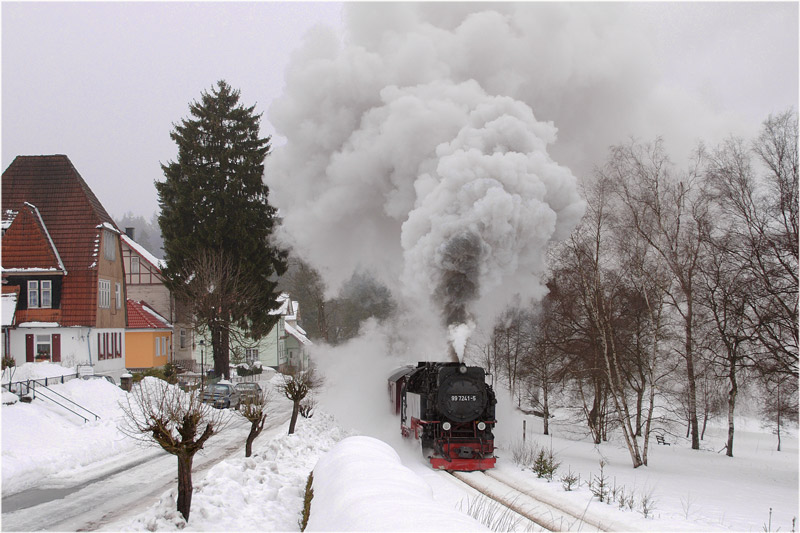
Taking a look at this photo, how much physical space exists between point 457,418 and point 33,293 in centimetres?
1698

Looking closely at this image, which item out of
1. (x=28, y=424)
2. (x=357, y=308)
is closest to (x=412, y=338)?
(x=357, y=308)

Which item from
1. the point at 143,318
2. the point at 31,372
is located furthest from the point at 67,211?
the point at 31,372

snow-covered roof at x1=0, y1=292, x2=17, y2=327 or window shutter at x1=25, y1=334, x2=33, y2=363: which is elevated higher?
snow-covered roof at x1=0, y1=292, x2=17, y2=327

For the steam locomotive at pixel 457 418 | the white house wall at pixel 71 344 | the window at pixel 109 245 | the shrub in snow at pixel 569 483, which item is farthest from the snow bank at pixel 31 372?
the shrub in snow at pixel 569 483

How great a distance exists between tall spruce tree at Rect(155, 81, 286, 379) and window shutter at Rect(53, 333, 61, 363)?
195 inches

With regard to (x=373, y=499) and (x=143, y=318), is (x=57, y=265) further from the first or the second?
(x=373, y=499)

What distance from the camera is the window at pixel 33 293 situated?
22109mm

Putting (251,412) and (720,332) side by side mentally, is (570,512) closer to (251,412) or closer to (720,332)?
(251,412)

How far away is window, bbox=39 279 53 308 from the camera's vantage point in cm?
2212

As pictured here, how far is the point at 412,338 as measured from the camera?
79.7 feet

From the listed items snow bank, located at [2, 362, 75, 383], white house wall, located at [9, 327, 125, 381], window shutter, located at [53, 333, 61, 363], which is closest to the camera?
snow bank, located at [2, 362, 75, 383]

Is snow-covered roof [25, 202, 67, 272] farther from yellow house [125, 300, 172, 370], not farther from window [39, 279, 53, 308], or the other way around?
yellow house [125, 300, 172, 370]

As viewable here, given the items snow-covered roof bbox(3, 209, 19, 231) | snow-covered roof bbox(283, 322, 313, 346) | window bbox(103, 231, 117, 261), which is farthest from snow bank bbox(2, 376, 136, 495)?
→ snow-covered roof bbox(283, 322, 313, 346)

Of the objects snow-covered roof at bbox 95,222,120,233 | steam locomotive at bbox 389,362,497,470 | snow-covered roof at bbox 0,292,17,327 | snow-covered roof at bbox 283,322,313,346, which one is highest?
snow-covered roof at bbox 95,222,120,233
